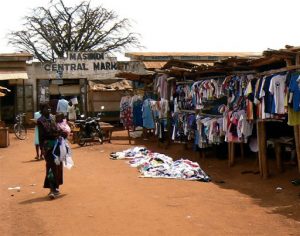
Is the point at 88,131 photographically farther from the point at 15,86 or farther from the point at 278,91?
the point at 278,91

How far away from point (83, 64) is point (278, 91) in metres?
19.7

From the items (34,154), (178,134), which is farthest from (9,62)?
(178,134)

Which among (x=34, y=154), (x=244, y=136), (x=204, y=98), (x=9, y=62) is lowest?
(x=34, y=154)

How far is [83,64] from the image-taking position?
27453 millimetres

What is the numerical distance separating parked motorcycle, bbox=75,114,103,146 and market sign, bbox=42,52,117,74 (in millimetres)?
9268

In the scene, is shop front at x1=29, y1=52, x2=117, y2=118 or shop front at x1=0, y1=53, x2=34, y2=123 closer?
shop front at x1=0, y1=53, x2=34, y2=123

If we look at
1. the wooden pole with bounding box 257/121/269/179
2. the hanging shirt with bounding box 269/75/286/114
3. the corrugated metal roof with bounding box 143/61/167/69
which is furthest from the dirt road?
the corrugated metal roof with bounding box 143/61/167/69

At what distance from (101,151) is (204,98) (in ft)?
16.4

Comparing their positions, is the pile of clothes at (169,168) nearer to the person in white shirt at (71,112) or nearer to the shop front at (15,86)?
the person in white shirt at (71,112)

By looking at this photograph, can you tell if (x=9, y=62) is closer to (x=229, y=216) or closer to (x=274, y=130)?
(x=274, y=130)

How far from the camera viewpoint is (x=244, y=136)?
10812 mm

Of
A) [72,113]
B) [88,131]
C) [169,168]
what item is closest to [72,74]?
[72,113]

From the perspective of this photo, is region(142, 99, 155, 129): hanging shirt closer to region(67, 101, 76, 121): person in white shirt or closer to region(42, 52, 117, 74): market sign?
region(67, 101, 76, 121): person in white shirt

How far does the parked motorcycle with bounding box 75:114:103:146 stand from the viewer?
18.3m
